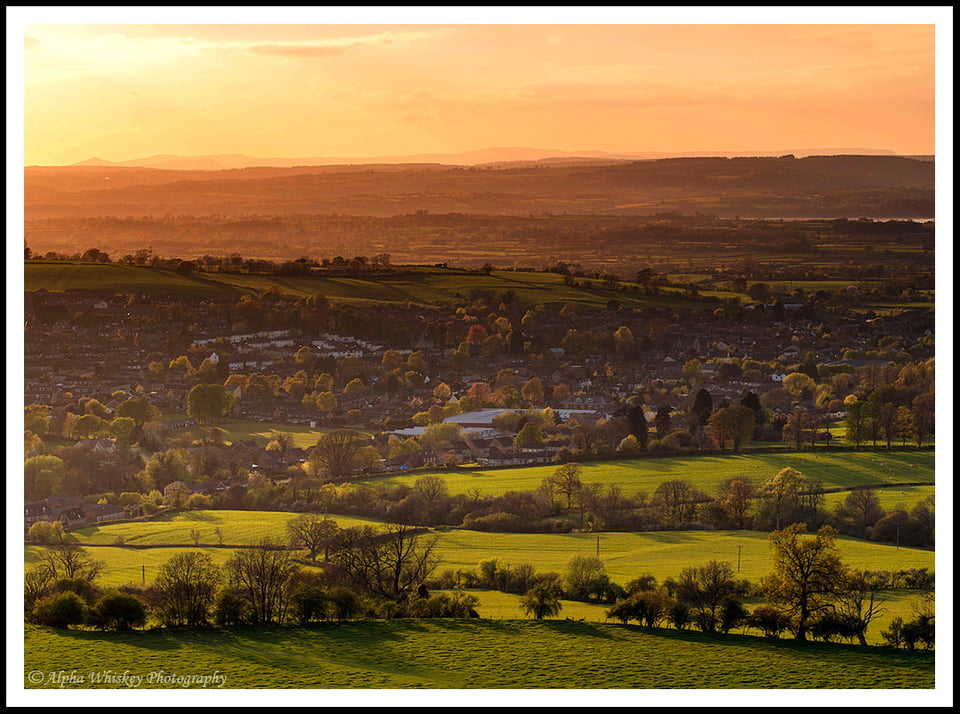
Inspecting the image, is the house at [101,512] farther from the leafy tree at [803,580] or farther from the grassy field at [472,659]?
the leafy tree at [803,580]

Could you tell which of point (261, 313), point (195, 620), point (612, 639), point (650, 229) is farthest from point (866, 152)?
point (195, 620)

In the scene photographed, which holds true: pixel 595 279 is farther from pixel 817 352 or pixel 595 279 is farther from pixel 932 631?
pixel 932 631

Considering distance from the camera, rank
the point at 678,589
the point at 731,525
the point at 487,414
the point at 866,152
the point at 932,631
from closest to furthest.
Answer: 1. the point at 932,631
2. the point at 678,589
3. the point at 731,525
4. the point at 866,152
5. the point at 487,414

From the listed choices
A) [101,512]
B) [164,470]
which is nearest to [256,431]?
[164,470]

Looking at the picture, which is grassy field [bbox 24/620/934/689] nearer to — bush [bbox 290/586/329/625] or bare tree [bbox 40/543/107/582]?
bush [bbox 290/586/329/625]

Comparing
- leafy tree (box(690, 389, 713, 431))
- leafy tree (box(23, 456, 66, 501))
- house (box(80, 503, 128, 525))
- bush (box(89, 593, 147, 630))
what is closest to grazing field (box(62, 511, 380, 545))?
house (box(80, 503, 128, 525))

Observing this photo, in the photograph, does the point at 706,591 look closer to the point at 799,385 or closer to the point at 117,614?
the point at 117,614
